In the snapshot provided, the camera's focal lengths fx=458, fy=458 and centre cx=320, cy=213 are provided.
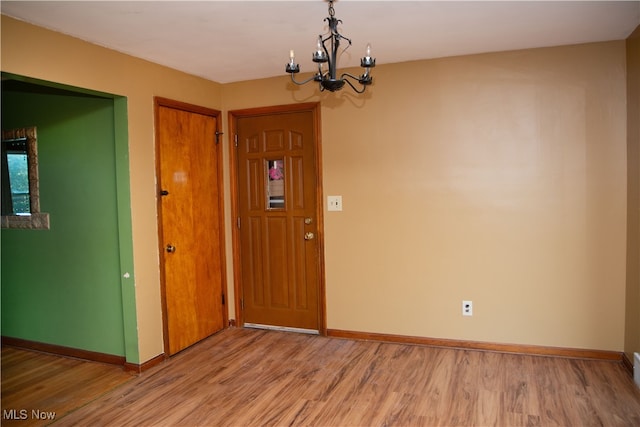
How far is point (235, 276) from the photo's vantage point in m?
4.48

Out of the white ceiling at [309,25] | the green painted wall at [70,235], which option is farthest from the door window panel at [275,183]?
the green painted wall at [70,235]

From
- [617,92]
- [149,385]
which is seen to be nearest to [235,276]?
[149,385]

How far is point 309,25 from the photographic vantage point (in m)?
2.87

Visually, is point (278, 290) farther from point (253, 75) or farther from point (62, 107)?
point (62, 107)

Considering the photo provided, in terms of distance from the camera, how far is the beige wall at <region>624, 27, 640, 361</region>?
10.1ft

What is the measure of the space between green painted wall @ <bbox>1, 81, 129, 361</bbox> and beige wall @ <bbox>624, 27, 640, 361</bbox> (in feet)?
12.1

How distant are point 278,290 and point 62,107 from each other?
2400 mm

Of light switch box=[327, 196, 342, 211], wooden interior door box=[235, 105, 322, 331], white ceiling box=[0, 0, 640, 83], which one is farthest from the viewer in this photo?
wooden interior door box=[235, 105, 322, 331]

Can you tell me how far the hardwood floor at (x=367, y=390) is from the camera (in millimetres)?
2727

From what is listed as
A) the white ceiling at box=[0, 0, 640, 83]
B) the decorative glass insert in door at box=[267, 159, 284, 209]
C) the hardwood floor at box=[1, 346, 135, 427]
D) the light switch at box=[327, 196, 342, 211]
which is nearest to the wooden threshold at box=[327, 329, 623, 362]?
the light switch at box=[327, 196, 342, 211]

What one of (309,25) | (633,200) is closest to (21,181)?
(309,25)

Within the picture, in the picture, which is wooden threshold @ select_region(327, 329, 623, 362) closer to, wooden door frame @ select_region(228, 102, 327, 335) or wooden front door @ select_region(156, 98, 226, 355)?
wooden door frame @ select_region(228, 102, 327, 335)

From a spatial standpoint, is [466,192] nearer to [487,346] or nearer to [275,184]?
[487,346]

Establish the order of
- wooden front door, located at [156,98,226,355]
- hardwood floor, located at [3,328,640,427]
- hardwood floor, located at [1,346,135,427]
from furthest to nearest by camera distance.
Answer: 1. wooden front door, located at [156,98,226,355]
2. hardwood floor, located at [1,346,135,427]
3. hardwood floor, located at [3,328,640,427]
